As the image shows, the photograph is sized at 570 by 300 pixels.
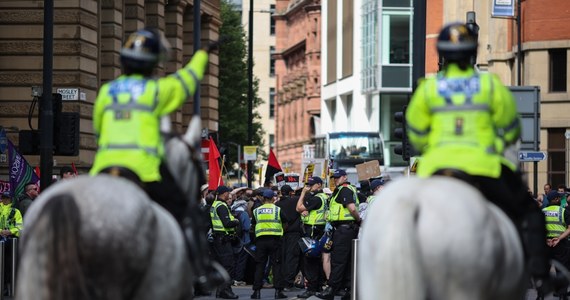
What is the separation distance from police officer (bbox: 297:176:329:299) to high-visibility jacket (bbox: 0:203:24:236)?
5.05 meters

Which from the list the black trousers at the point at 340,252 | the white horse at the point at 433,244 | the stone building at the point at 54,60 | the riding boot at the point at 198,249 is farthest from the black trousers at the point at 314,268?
the white horse at the point at 433,244

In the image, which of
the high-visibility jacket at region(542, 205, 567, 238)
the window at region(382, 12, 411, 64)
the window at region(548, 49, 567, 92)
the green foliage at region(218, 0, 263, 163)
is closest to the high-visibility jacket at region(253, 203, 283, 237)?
the high-visibility jacket at region(542, 205, 567, 238)

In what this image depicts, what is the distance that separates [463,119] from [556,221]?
713 inches

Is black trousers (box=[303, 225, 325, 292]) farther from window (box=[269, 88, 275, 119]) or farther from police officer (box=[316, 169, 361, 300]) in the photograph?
window (box=[269, 88, 275, 119])

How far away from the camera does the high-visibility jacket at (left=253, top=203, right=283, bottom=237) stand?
29.6 meters

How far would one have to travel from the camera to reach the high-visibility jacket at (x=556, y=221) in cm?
2881

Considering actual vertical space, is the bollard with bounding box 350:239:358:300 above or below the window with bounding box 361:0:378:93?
below

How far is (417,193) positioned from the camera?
10195mm

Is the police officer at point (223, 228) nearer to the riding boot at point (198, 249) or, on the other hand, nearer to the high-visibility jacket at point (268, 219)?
the high-visibility jacket at point (268, 219)

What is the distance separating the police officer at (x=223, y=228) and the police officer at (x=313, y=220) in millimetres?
1481

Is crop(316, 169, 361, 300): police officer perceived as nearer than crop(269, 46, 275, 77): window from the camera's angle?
Yes

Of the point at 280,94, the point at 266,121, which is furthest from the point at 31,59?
the point at 266,121

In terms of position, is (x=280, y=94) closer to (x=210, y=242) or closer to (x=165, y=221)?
(x=210, y=242)

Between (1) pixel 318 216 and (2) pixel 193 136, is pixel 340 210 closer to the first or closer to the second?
(1) pixel 318 216
